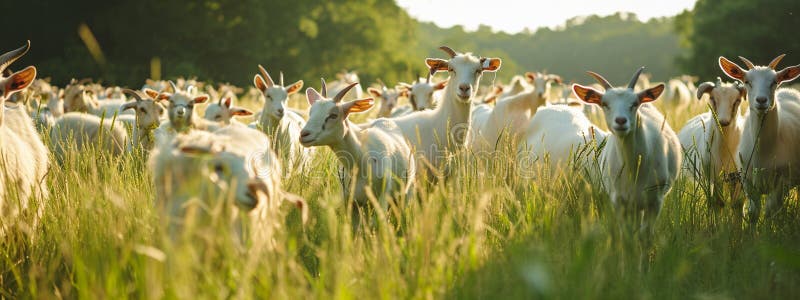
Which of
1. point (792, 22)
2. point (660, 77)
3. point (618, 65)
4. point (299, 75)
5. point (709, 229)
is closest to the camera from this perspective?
point (709, 229)

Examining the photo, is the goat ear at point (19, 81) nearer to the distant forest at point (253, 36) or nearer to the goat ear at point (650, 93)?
the goat ear at point (650, 93)

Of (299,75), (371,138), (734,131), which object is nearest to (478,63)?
(371,138)

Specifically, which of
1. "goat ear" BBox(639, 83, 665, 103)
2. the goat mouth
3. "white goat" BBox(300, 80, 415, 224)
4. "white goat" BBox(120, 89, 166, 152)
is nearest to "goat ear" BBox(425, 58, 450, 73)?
"white goat" BBox(300, 80, 415, 224)

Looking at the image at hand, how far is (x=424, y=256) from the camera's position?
270 centimetres

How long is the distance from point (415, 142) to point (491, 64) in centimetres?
113

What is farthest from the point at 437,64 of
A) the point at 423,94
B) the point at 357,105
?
the point at 423,94

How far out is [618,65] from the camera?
188ft

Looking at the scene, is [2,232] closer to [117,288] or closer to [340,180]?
[117,288]

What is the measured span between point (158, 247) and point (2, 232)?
129 centimetres

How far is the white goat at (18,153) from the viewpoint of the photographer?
3742 millimetres

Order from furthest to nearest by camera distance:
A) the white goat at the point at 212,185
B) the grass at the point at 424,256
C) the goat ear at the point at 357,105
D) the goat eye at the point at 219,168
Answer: the goat ear at the point at 357,105
the goat eye at the point at 219,168
the white goat at the point at 212,185
the grass at the point at 424,256

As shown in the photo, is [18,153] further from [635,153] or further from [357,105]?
[635,153]

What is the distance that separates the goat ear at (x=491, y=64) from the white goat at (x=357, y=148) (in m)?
1.61

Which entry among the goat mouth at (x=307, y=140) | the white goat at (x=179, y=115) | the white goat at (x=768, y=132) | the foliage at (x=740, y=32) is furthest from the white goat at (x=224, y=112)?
the foliage at (x=740, y=32)
